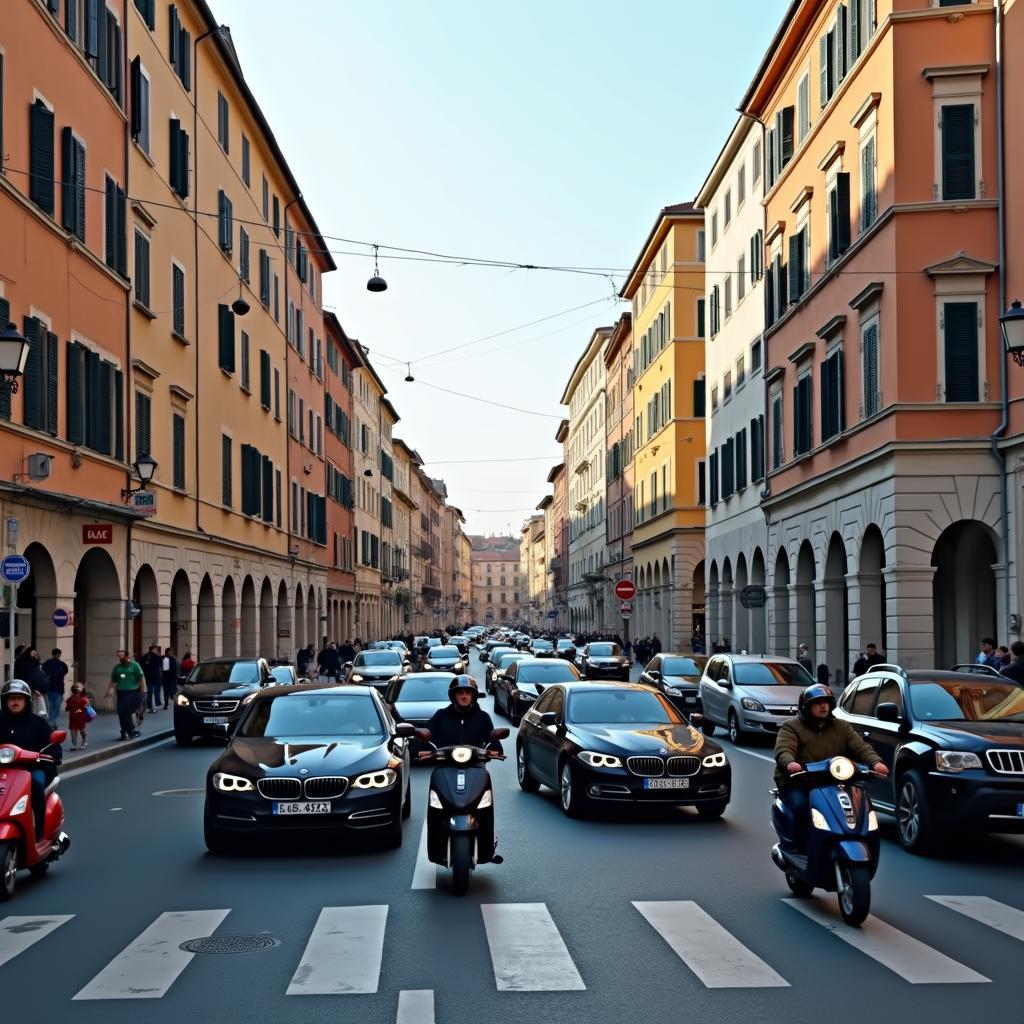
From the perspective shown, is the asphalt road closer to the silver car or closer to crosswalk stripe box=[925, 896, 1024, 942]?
crosswalk stripe box=[925, 896, 1024, 942]

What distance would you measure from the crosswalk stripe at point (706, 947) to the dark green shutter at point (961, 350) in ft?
69.0

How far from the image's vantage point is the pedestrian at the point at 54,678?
87.5 ft

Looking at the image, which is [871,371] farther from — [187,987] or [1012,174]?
[187,987]

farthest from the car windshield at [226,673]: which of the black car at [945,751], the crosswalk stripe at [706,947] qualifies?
the crosswalk stripe at [706,947]

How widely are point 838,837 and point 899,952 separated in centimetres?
104

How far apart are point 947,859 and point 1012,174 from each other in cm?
1922

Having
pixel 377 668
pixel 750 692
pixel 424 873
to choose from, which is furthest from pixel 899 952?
pixel 377 668

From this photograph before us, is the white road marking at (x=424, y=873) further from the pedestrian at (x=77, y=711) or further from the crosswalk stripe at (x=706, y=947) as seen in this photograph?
the pedestrian at (x=77, y=711)

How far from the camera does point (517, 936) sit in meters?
8.93

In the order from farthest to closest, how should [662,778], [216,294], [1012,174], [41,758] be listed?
1. [216,294]
2. [1012,174]
3. [662,778]
4. [41,758]

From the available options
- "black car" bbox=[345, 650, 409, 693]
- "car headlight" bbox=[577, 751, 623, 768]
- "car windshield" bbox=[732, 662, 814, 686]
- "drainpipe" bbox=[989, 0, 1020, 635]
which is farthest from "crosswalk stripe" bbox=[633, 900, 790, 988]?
"black car" bbox=[345, 650, 409, 693]

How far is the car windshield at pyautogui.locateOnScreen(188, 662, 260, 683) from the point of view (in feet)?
90.1

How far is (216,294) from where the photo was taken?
4312 centimetres

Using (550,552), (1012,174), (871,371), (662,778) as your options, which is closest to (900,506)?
(871,371)
